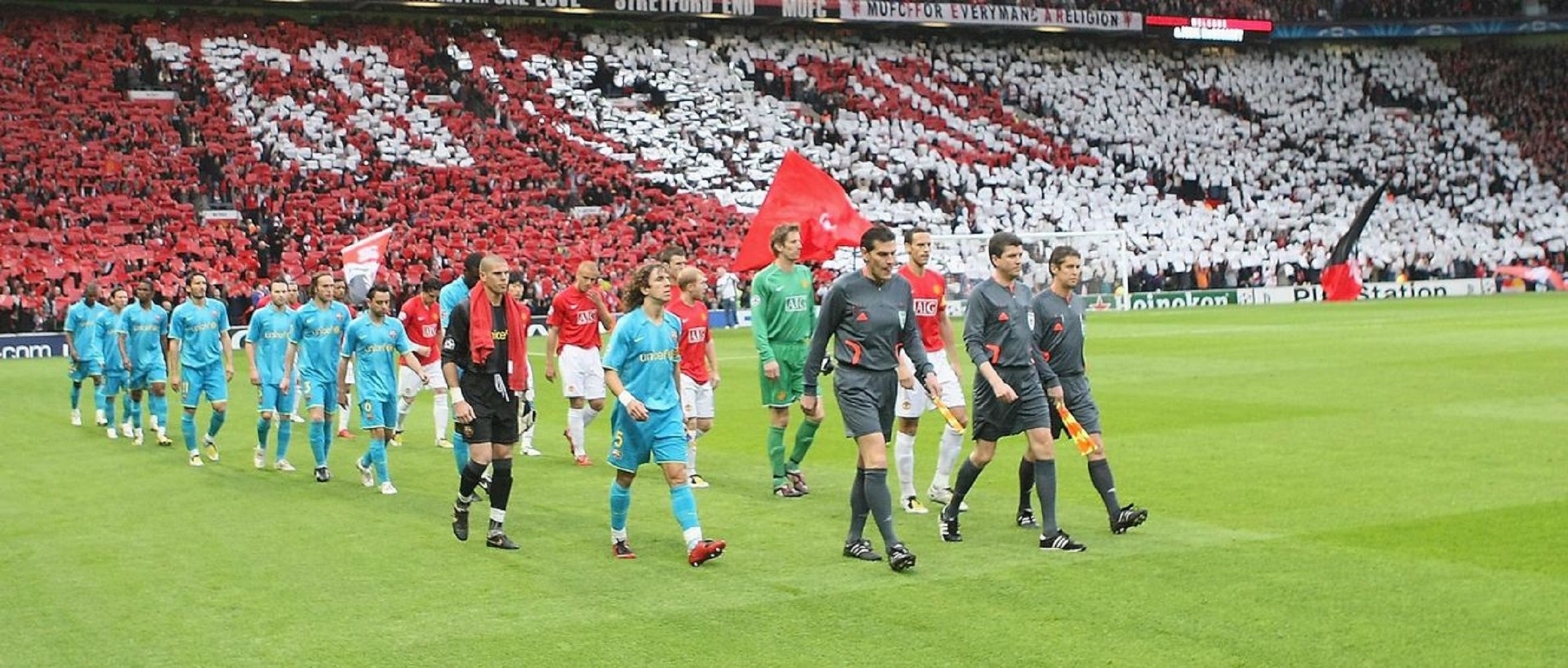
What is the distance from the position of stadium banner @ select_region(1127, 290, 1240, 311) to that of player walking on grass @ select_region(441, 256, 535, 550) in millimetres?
40088

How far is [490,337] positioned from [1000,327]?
3.52m

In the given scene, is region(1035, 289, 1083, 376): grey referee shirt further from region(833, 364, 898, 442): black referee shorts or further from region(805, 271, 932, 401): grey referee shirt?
region(833, 364, 898, 442): black referee shorts

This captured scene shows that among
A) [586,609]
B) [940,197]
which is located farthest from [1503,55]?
[586,609]

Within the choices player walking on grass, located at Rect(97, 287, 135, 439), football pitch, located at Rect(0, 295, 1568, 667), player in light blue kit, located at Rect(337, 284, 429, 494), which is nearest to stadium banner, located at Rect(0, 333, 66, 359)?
player walking on grass, located at Rect(97, 287, 135, 439)

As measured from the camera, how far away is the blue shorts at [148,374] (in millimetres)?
18766

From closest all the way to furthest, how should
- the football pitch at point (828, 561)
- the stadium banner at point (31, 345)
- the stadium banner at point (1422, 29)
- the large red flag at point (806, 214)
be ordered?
the football pitch at point (828, 561) → the large red flag at point (806, 214) → the stadium banner at point (31, 345) → the stadium banner at point (1422, 29)

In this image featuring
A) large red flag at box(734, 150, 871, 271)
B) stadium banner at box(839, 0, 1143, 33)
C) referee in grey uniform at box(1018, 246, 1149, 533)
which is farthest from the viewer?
stadium banner at box(839, 0, 1143, 33)

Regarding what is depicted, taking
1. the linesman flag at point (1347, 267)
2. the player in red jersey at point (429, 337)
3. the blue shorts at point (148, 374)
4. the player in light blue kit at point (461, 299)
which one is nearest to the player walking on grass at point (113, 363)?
the blue shorts at point (148, 374)

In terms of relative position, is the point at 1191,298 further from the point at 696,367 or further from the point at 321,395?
the point at 321,395

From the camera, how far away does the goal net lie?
4409 centimetres

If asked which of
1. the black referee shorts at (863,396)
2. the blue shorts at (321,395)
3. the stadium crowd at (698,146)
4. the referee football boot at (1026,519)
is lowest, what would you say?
the referee football boot at (1026,519)

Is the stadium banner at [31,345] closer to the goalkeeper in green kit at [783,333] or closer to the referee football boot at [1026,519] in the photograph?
the goalkeeper in green kit at [783,333]

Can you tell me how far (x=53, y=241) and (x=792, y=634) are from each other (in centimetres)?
3637

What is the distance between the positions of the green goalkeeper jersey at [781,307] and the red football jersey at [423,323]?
541cm
